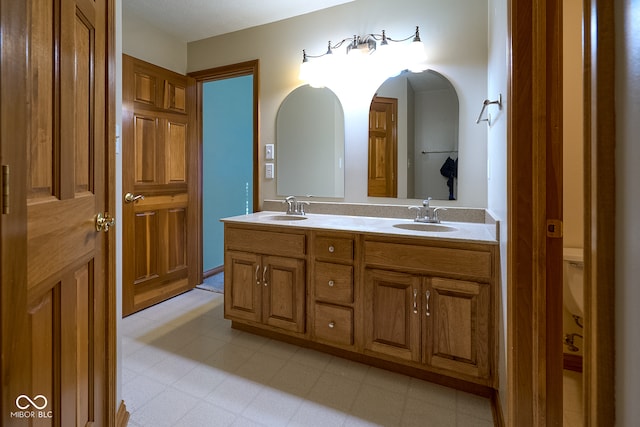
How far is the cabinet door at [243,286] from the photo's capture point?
6.55ft

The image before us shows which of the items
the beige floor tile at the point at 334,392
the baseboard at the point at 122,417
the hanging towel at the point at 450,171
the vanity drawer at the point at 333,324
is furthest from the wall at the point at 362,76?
the baseboard at the point at 122,417

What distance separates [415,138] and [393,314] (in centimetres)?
116

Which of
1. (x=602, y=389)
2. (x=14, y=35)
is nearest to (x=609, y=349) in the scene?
(x=602, y=389)

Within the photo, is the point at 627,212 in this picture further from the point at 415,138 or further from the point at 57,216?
the point at 415,138

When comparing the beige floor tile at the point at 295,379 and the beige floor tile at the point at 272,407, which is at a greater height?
the beige floor tile at the point at 295,379

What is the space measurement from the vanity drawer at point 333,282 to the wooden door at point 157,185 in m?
1.57

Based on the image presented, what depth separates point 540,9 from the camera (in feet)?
3.14

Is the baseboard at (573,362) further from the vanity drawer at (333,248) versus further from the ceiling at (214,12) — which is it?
the ceiling at (214,12)

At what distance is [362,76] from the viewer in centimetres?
220

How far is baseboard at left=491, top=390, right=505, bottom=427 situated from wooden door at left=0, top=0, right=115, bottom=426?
1508mm

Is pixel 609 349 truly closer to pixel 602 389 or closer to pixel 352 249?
pixel 602 389

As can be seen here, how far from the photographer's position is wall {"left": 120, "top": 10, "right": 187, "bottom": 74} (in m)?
2.38

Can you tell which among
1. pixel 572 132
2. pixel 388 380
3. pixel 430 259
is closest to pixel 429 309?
pixel 430 259

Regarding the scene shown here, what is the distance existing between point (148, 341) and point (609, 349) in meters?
2.30
